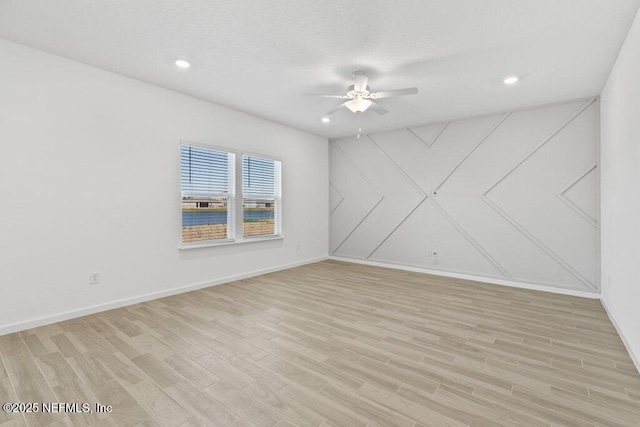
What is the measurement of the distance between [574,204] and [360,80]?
3614 millimetres

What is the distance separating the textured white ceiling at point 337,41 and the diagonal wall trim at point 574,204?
1050 mm

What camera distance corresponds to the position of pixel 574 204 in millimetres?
4184

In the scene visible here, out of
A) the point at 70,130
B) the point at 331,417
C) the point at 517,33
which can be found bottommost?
the point at 331,417

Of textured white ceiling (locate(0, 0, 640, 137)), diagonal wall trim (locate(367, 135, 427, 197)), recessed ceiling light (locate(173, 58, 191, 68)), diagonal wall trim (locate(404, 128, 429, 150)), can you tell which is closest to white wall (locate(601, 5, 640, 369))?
textured white ceiling (locate(0, 0, 640, 137))

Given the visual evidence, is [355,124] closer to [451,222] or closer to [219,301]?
[451,222]

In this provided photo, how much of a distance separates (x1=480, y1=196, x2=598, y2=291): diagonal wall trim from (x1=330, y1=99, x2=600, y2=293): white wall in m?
0.01

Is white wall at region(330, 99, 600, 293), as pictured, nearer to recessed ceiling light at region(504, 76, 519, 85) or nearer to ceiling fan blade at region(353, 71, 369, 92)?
recessed ceiling light at region(504, 76, 519, 85)

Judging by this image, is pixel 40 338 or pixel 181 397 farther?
pixel 40 338

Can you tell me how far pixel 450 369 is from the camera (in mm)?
2176

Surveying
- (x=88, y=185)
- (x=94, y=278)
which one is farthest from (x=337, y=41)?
(x=94, y=278)

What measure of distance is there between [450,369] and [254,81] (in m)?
3.64

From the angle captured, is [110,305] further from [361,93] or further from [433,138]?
[433,138]

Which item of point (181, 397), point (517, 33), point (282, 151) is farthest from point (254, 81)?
point (181, 397)

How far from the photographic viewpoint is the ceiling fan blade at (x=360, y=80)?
10.7 ft
